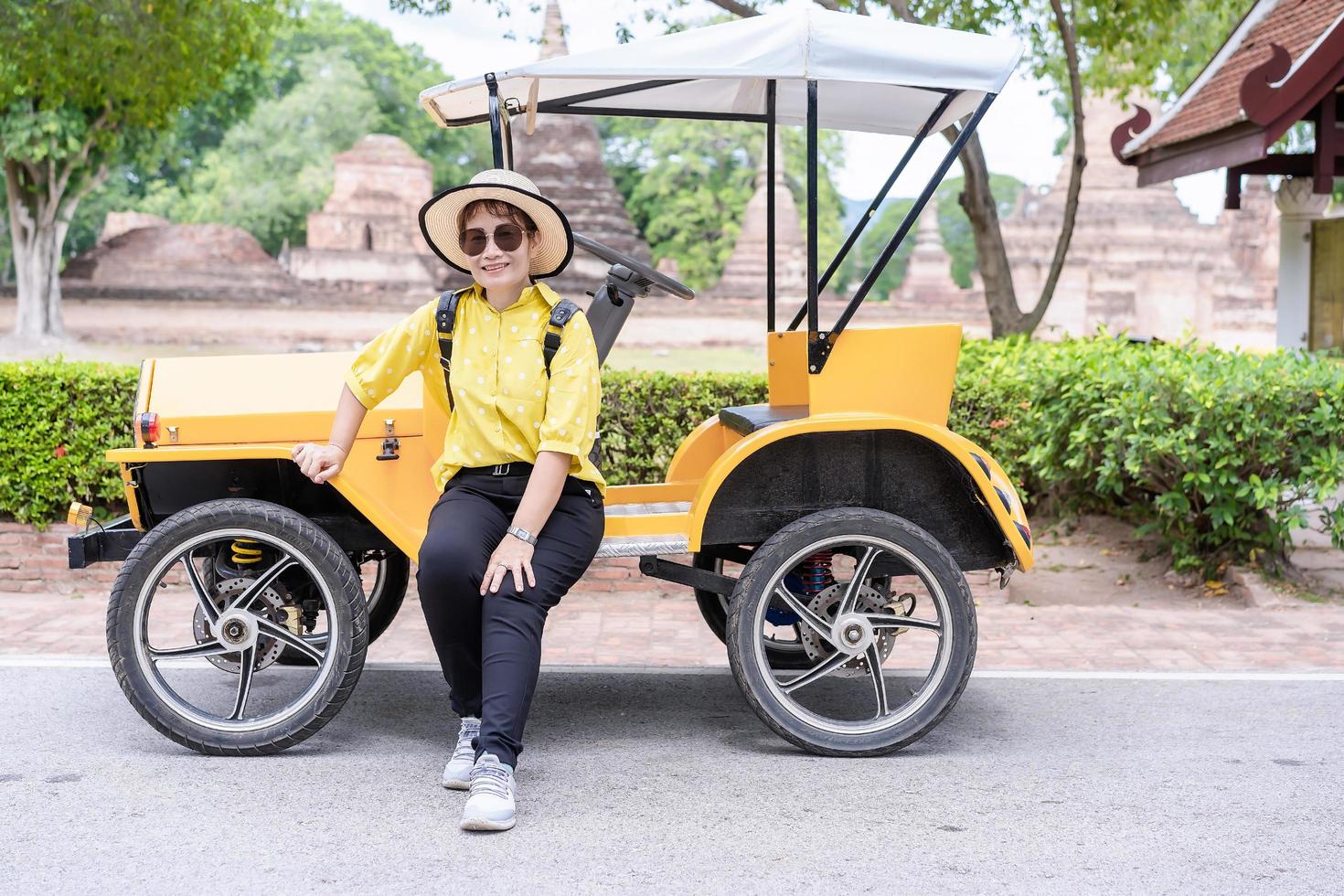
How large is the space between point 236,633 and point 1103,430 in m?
4.44

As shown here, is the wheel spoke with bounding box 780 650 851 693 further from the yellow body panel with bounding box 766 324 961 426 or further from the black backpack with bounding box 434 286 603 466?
the black backpack with bounding box 434 286 603 466

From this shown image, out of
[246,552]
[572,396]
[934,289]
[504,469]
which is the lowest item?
[246,552]

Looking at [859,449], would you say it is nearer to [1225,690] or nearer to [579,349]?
[579,349]

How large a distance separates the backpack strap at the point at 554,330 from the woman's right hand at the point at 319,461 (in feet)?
2.23

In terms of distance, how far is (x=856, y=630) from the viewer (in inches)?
161

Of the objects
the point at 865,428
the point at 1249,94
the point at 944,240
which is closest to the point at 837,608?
the point at 865,428

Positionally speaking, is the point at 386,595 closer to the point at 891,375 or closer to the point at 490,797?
the point at 490,797

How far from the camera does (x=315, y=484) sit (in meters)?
4.23

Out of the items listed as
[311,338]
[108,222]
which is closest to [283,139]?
[108,222]

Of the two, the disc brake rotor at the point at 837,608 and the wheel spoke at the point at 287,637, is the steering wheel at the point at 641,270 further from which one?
the wheel spoke at the point at 287,637

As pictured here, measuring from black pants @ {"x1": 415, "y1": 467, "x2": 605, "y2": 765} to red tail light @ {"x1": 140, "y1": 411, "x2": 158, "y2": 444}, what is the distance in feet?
3.17

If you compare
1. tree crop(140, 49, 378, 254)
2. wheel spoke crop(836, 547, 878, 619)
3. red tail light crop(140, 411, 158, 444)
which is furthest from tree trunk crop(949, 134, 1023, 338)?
tree crop(140, 49, 378, 254)

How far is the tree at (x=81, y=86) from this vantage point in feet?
36.8

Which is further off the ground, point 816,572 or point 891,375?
point 891,375
